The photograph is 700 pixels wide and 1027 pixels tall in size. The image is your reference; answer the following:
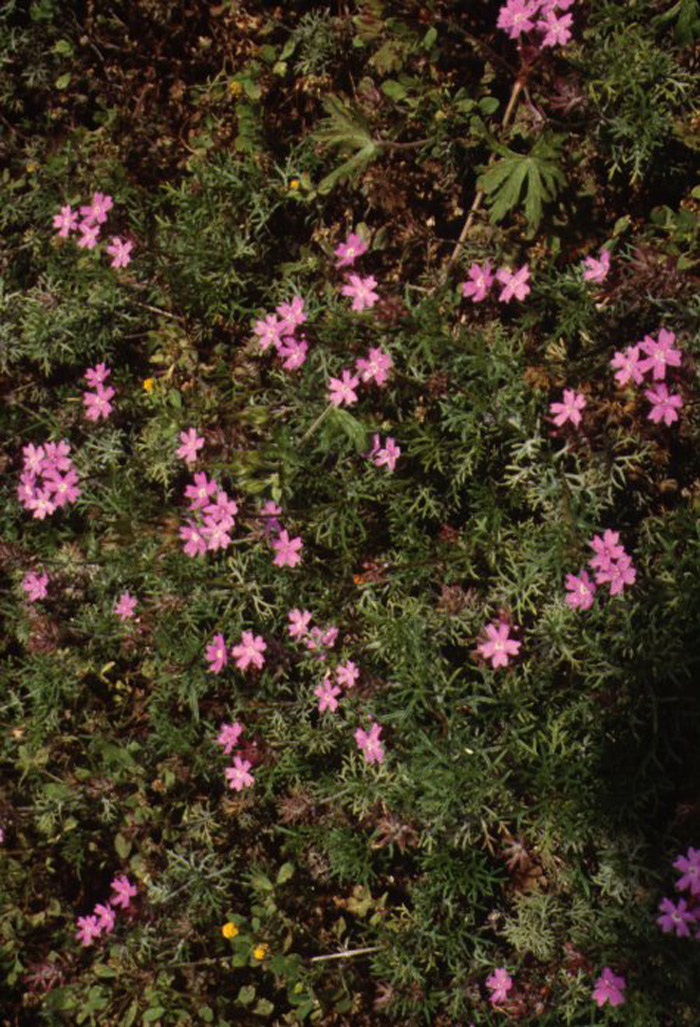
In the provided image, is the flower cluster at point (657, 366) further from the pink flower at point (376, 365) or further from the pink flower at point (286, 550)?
the pink flower at point (286, 550)

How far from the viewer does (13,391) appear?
4.64 meters

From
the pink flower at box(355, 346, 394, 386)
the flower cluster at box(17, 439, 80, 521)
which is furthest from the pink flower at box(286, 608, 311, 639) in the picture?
the flower cluster at box(17, 439, 80, 521)

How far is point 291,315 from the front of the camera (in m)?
3.90

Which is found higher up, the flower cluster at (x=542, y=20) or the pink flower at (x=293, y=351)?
the flower cluster at (x=542, y=20)

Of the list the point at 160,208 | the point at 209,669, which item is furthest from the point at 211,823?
the point at 160,208

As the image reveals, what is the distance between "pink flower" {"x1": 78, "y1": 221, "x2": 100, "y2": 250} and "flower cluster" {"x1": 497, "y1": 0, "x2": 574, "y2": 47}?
74.3 inches

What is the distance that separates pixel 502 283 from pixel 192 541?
159 cm

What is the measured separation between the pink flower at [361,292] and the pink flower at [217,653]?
145 centimetres

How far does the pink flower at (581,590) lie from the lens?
3.52 meters

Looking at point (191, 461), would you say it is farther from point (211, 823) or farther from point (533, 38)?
point (533, 38)

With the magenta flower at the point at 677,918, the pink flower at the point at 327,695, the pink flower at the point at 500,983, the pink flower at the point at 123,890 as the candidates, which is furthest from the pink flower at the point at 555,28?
the pink flower at the point at 123,890

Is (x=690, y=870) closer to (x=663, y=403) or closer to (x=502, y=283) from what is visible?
(x=663, y=403)

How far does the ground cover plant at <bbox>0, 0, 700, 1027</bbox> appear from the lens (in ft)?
11.9

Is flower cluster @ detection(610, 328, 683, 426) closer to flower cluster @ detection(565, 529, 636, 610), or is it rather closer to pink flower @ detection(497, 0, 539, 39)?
flower cluster @ detection(565, 529, 636, 610)
